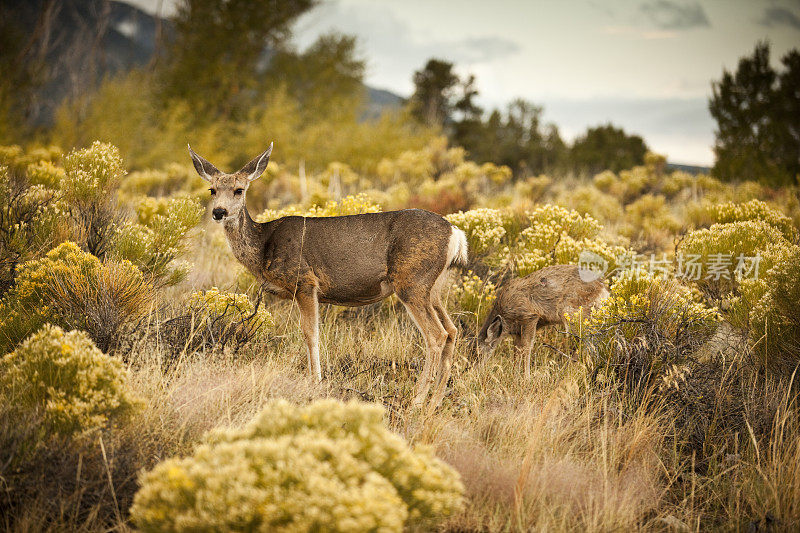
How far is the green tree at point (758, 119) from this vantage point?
20000 mm

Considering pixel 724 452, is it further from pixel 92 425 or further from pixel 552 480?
pixel 92 425

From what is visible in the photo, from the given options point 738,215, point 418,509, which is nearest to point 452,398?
point 418,509

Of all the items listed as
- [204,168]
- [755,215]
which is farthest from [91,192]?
[755,215]

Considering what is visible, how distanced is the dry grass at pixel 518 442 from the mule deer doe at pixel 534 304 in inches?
16.4

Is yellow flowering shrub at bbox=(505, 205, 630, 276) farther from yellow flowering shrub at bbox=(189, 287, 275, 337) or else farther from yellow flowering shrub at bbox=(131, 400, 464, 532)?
yellow flowering shrub at bbox=(131, 400, 464, 532)

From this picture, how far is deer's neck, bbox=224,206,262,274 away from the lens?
4848mm

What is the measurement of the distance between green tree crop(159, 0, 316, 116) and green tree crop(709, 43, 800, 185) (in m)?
20.7

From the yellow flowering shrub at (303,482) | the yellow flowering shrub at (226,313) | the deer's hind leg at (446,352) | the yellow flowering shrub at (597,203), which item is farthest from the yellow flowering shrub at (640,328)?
the yellow flowering shrub at (597,203)

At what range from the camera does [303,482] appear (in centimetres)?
187

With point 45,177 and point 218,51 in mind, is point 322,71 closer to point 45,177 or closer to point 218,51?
point 218,51

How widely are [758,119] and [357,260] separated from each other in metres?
22.8

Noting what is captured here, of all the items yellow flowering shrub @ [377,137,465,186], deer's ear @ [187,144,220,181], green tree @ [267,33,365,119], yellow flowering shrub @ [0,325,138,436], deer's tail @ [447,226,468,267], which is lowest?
yellow flowering shrub @ [0,325,138,436]
